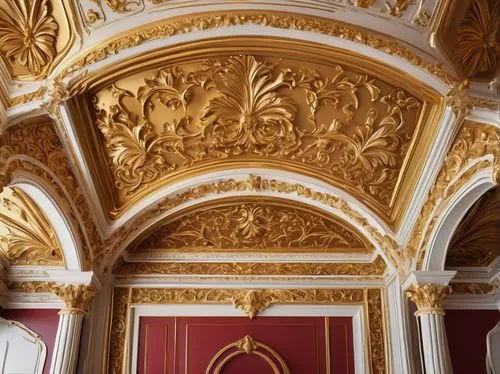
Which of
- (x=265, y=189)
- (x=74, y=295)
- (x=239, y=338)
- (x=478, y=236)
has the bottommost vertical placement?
(x=239, y=338)

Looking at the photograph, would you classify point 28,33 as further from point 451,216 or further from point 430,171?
point 451,216

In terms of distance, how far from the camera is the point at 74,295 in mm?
6469

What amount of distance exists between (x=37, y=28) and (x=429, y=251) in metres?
4.28

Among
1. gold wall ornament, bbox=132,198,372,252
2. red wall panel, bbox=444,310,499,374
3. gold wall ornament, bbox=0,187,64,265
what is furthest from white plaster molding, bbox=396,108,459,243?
gold wall ornament, bbox=0,187,64,265

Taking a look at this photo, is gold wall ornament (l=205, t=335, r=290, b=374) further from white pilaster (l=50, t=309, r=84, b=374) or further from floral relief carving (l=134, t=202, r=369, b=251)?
white pilaster (l=50, t=309, r=84, b=374)

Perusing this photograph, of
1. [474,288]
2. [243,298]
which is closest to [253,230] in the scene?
[243,298]

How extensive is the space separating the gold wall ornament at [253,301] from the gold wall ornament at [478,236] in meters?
2.13

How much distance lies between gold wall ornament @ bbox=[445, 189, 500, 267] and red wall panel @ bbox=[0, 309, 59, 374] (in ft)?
15.0

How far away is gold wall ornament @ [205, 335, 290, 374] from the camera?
6691 millimetres

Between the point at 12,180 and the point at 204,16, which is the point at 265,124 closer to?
the point at 204,16

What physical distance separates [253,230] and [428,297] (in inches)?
82.4

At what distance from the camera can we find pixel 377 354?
264 inches

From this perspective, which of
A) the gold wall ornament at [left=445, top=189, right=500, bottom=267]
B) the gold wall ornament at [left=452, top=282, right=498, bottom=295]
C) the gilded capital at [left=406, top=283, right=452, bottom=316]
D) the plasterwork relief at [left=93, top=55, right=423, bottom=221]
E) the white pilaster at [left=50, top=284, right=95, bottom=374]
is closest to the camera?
the plasterwork relief at [left=93, top=55, right=423, bottom=221]

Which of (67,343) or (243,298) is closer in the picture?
(67,343)
